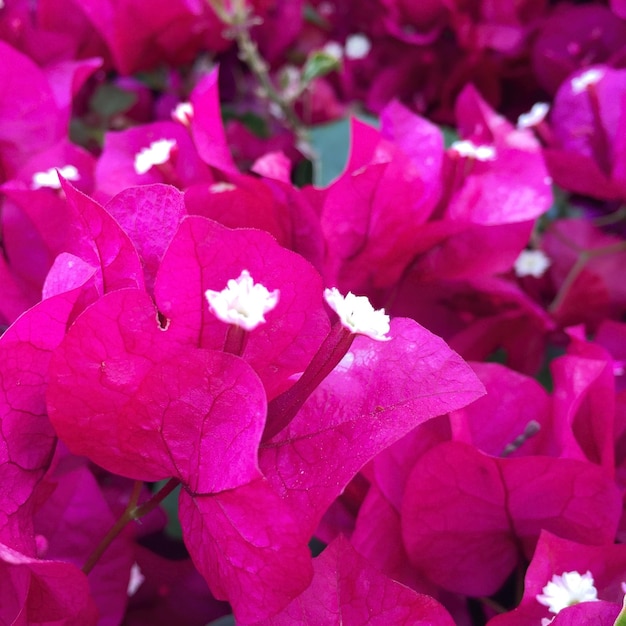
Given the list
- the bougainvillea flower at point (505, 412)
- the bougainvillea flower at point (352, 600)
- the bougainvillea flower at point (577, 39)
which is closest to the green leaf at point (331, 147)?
the bougainvillea flower at point (577, 39)

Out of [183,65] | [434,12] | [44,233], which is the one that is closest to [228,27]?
[183,65]

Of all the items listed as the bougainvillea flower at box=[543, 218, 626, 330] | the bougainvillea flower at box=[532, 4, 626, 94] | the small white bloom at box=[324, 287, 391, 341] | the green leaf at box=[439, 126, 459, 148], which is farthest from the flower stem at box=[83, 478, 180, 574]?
the bougainvillea flower at box=[532, 4, 626, 94]

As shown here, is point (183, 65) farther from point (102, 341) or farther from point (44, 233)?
point (102, 341)

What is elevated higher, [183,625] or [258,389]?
[258,389]

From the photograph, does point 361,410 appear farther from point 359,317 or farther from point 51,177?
point 51,177

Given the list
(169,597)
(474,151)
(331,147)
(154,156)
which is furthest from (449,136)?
A: (169,597)

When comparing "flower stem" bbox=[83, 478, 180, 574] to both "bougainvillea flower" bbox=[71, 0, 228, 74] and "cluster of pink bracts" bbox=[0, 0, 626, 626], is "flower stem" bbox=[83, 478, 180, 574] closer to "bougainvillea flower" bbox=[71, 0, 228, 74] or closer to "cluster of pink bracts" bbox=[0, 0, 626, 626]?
"cluster of pink bracts" bbox=[0, 0, 626, 626]
